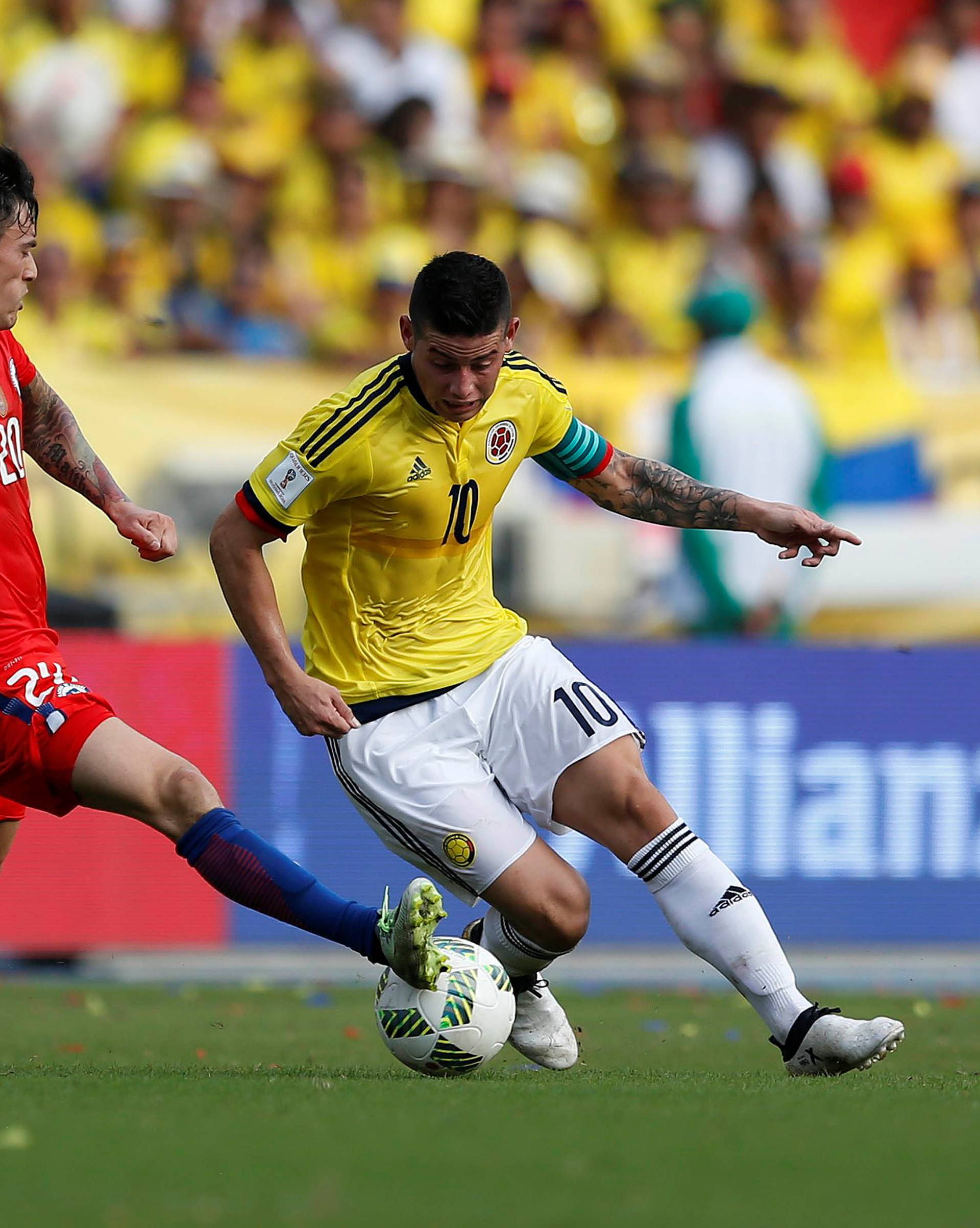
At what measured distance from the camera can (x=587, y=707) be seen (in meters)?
5.56

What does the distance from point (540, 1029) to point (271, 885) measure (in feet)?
3.99

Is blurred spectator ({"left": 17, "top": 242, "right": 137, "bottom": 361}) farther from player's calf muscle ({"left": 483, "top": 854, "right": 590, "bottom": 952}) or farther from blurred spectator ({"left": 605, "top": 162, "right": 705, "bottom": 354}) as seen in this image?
player's calf muscle ({"left": 483, "top": 854, "right": 590, "bottom": 952})

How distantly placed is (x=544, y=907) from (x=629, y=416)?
6.88 metres

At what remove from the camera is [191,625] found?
37.2 ft

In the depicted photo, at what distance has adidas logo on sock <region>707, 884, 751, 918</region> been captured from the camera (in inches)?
209

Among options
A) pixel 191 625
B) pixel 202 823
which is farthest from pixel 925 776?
pixel 202 823

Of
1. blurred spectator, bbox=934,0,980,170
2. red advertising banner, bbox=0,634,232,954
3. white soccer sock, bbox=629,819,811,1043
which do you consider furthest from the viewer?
blurred spectator, bbox=934,0,980,170

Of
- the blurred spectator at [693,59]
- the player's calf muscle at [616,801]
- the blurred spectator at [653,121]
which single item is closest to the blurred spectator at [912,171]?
the blurred spectator at [693,59]

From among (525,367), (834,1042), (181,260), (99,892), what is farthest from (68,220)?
(834,1042)

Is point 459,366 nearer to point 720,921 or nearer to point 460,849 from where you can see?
point 460,849

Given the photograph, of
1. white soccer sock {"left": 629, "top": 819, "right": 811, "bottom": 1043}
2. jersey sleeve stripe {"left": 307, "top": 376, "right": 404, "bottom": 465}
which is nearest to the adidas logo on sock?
white soccer sock {"left": 629, "top": 819, "right": 811, "bottom": 1043}

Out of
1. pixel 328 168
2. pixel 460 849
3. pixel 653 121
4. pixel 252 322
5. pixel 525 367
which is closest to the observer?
pixel 460 849

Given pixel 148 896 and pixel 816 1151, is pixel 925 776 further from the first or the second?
pixel 816 1151

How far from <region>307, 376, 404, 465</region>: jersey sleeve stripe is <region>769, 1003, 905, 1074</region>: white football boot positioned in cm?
196
